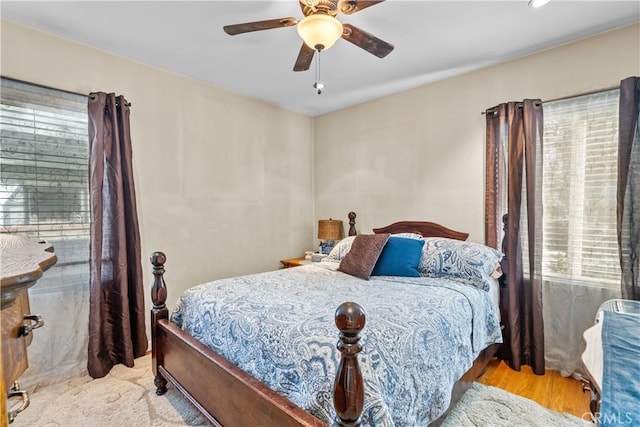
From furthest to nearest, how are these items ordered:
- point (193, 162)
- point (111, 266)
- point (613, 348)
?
point (193, 162), point (111, 266), point (613, 348)

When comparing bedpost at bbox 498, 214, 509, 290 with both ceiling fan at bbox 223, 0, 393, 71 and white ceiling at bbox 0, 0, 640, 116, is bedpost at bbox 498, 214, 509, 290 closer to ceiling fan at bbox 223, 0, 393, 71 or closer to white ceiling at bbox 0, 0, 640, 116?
white ceiling at bbox 0, 0, 640, 116

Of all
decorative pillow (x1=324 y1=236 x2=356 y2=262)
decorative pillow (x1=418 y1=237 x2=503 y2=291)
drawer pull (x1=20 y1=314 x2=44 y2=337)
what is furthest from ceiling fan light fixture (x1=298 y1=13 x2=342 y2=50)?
decorative pillow (x1=324 y1=236 x2=356 y2=262)

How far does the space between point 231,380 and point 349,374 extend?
767 millimetres

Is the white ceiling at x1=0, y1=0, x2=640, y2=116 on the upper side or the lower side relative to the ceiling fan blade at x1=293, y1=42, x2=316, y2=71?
upper

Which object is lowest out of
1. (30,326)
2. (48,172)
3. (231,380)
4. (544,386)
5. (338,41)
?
(544,386)

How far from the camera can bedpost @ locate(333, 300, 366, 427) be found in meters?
1.04

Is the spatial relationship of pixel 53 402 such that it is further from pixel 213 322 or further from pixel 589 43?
pixel 589 43

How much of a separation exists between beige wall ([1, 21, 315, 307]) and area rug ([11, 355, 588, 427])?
820mm

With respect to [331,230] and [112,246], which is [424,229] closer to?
[331,230]

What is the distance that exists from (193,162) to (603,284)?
363 centimetres

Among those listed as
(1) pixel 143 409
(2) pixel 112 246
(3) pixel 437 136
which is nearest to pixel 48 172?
(2) pixel 112 246

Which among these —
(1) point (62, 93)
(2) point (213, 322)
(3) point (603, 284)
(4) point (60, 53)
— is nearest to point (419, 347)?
(2) point (213, 322)

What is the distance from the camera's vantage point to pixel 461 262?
243 cm

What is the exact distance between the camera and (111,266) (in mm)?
2547
